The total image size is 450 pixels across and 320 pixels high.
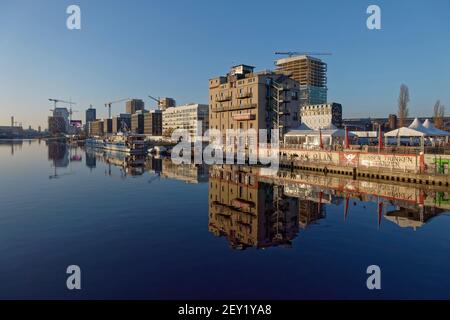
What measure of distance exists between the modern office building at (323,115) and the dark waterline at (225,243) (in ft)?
471

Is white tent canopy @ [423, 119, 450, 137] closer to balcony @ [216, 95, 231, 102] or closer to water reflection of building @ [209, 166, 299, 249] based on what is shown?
water reflection of building @ [209, 166, 299, 249]

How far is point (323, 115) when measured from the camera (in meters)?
179

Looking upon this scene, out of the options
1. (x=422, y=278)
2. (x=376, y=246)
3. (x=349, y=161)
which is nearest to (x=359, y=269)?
(x=422, y=278)

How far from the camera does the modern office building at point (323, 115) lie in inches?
6880

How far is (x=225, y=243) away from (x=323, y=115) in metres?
170

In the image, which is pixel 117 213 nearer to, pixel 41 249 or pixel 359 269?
pixel 41 249

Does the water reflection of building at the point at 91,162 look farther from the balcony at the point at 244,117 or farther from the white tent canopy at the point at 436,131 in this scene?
the white tent canopy at the point at 436,131

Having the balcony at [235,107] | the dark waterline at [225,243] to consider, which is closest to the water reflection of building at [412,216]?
the dark waterline at [225,243]

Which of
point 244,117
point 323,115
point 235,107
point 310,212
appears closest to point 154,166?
point 244,117

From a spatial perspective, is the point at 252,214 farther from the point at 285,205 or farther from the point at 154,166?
the point at 154,166

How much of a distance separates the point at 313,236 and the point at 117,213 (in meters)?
17.7

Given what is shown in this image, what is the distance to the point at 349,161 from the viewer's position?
178 feet

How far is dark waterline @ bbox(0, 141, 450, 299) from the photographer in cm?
1427

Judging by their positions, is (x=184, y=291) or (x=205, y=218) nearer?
(x=184, y=291)
